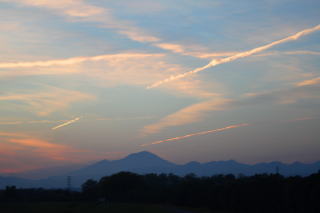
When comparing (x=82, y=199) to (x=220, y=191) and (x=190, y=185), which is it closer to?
(x=190, y=185)

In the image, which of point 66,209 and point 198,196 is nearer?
point 66,209

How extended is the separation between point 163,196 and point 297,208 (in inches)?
1482

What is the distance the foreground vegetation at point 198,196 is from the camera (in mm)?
31297

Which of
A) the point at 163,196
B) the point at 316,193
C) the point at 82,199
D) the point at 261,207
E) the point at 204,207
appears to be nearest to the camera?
the point at 316,193

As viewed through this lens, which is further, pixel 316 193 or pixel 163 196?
pixel 163 196

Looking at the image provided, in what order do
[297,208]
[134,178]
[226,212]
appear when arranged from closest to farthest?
[297,208], [226,212], [134,178]

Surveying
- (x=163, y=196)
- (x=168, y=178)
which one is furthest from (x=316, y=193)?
(x=168, y=178)

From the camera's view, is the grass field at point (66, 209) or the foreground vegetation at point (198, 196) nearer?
the foreground vegetation at point (198, 196)

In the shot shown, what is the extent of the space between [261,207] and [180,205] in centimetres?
2344

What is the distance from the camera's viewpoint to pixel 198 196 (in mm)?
53406

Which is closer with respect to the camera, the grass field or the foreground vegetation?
the foreground vegetation

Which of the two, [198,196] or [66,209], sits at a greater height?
[198,196]

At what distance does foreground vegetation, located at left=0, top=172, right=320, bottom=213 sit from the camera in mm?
31297

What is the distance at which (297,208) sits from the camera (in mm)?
30844
